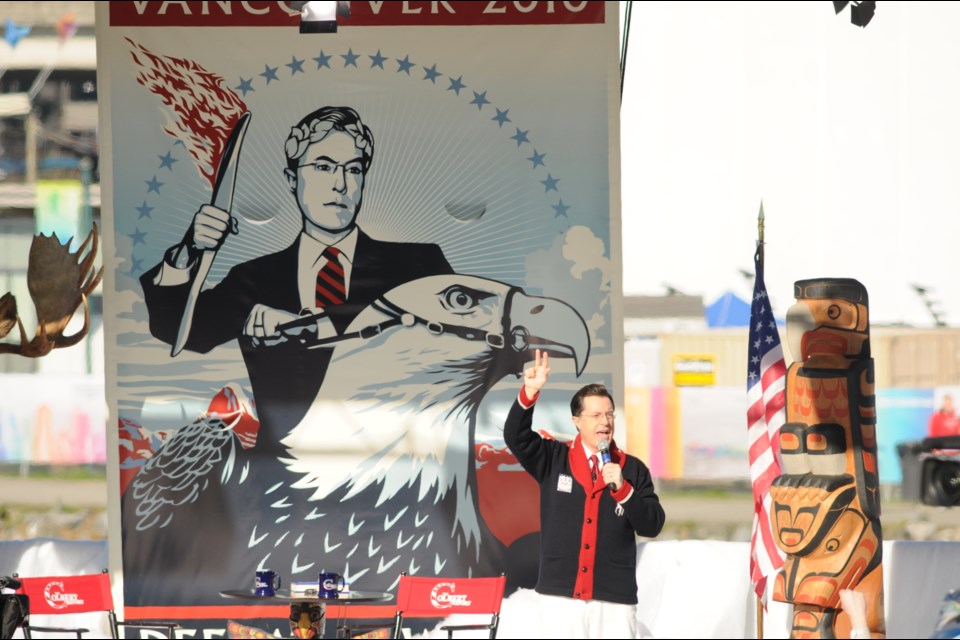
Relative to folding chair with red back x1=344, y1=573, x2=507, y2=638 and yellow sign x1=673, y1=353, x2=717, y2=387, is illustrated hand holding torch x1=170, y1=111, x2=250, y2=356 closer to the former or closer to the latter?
folding chair with red back x1=344, y1=573, x2=507, y2=638

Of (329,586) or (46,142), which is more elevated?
(46,142)

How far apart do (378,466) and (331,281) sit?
3.43 ft

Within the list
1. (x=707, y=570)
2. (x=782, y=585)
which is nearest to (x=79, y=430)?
(x=707, y=570)

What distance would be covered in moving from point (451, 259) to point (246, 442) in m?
1.50

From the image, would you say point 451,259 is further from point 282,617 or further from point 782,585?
point 782,585

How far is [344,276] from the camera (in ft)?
21.9

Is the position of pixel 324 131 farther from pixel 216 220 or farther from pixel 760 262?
pixel 760 262

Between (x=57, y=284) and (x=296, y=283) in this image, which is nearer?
(x=57, y=284)

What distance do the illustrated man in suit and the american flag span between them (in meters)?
1.72

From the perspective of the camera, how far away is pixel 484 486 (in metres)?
6.59

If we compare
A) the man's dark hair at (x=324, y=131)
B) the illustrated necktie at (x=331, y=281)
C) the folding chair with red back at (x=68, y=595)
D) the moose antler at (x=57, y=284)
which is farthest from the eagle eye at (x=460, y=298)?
the folding chair with red back at (x=68, y=595)

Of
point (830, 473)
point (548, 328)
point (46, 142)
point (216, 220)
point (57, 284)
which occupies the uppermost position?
point (46, 142)

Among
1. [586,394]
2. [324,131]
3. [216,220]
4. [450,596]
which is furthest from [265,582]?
[324,131]

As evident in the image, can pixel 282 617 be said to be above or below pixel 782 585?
below
